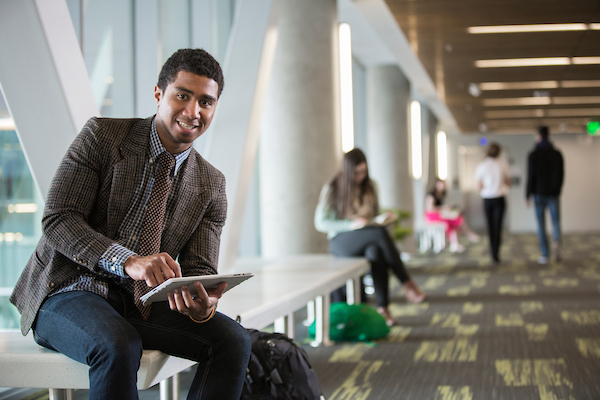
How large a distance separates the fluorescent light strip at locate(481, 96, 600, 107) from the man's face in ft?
34.2

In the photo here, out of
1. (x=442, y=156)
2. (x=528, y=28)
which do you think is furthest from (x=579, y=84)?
(x=442, y=156)

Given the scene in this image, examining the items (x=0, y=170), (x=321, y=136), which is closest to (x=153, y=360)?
(x=0, y=170)

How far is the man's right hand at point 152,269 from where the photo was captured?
64.4 inches

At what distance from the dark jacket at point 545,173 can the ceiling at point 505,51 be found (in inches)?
45.5

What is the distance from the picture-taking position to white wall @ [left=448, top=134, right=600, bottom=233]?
17516 millimetres

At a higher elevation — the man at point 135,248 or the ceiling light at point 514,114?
the ceiling light at point 514,114

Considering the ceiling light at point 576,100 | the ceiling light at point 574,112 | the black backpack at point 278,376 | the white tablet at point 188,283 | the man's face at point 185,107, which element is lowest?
the black backpack at point 278,376

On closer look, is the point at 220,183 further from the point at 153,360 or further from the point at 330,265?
the point at 330,265

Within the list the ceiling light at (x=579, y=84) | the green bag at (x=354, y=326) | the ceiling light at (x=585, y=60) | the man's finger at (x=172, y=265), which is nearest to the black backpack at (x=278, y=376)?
the man's finger at (x=172, y=265)

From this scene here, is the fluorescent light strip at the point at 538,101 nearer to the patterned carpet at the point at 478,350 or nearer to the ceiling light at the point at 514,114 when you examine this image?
the ceiling light at the point at 514,114

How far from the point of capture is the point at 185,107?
192cm

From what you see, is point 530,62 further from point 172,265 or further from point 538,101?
point 172,265

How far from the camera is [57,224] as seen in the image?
1771 millimetres

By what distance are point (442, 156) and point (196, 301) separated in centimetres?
1767
